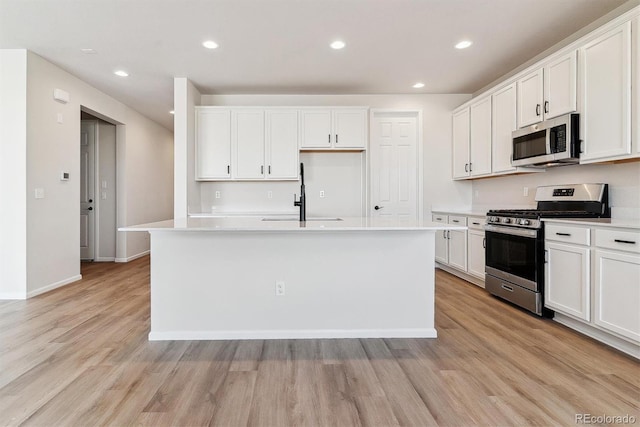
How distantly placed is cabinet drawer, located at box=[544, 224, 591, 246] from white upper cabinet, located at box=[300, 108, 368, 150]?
8.23 feet

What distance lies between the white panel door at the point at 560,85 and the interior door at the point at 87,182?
635cm

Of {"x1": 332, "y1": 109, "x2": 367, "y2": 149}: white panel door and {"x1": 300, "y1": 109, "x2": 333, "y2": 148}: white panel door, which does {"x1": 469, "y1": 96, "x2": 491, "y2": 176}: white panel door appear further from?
{"x1": 300, "y1": 109, "x2": 333, "y2": 148}: white panel door

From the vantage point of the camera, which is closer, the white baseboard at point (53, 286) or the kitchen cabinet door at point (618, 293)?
the kitchen cabinet door at point (618, 293)

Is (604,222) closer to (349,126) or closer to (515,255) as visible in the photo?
(515,255)

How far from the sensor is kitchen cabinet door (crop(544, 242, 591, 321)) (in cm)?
246

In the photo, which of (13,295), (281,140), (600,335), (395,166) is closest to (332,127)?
(281,140)

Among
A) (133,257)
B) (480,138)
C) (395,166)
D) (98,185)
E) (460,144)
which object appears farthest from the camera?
(133,257)

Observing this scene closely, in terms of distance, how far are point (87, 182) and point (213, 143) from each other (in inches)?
108

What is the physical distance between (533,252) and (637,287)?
85cm

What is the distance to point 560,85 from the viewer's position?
2930 mm

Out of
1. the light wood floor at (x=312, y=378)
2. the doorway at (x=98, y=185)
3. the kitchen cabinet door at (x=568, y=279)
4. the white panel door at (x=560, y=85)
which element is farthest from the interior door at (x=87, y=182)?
the kitchen cabinet door at (x=568, y=279)

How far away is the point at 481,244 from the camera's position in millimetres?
3781

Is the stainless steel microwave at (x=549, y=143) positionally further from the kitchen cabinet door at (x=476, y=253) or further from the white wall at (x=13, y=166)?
the white wall at (x=13, y=166)

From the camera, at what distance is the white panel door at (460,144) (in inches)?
177
